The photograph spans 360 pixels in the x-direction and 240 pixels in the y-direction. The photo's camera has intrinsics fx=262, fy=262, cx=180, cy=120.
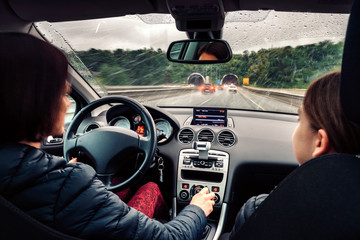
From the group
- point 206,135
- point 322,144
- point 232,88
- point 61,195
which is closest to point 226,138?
point 206,135

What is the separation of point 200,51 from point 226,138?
0.97m

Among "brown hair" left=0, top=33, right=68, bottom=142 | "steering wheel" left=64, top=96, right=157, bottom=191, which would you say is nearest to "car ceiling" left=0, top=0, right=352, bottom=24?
"steering wheel" left=64, top=96, right=157, bottom=191

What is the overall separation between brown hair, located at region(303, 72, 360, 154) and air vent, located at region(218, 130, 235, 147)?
5.77 ft

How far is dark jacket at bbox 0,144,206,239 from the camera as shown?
3.07 feet

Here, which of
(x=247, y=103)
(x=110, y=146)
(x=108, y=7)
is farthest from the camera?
(x=247, y=103)

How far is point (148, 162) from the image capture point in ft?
6.49

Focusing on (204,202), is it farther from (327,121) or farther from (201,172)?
(327,121)

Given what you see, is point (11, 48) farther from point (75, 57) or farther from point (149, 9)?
point (75, 57)

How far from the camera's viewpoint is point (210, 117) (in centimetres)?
299

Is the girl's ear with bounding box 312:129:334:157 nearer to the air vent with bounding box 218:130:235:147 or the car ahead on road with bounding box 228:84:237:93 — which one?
the air vent with bounding box 218:130:235:147

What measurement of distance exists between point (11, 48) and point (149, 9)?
1423 millimetres

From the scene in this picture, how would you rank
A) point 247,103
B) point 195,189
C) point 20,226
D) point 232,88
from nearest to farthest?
point 20,226, point 195,189, point 247,103, point 232,88

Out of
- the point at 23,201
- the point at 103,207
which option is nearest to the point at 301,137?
the point at 103,207

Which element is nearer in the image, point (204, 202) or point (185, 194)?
point (204, 202)
